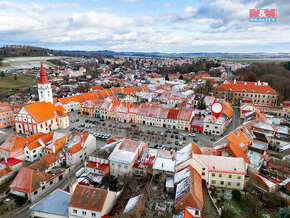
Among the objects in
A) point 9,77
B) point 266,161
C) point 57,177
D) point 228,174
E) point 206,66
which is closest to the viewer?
point 228,174

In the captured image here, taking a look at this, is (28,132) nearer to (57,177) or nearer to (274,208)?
(57,177)

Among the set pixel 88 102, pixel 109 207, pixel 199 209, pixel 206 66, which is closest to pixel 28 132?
pixel 88 102

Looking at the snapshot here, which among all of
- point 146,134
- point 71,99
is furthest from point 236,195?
point 71,99

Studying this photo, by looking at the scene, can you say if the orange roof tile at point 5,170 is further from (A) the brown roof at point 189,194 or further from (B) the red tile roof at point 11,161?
(A) the brown roof at point 189,194

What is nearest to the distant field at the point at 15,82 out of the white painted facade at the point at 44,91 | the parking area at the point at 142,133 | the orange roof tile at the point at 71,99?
the orange roof tile at the point at 71,99

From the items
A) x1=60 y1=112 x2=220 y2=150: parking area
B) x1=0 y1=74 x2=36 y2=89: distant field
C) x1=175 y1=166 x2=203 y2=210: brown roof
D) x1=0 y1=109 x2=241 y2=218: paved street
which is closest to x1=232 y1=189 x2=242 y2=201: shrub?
x1=175 y1=166 x2=203 y2=210: brown roof
